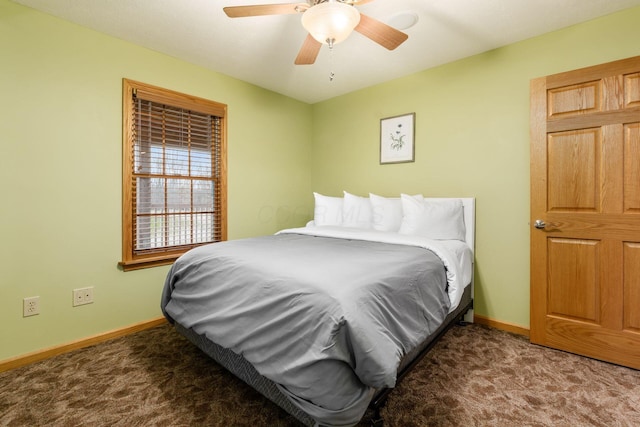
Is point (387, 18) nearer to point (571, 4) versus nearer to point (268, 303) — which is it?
point (571, 4)

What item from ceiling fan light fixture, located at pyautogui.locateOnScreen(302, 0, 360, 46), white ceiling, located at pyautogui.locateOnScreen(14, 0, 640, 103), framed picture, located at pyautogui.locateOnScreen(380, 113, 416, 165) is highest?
white ceiling, located at pyautogui.locateOnScreen(14, 0, 640, 103)

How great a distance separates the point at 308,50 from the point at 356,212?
1.62 metres

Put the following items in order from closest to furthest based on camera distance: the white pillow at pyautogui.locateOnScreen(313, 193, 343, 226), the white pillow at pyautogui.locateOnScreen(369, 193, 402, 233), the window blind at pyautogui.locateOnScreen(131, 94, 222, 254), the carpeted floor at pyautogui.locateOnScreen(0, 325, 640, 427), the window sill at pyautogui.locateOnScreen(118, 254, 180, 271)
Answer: the carpeted floor at pyautogui.locateOnScreen(0, 325, 640, 427) < the window sill at pyautogui.locateOnScreen(118, 254, 180, 271) < the window blind at pyautogui.locateOnScreen(131, 94, 222, 254) < the white pillow at pyautogui.locateOnScreen(369, 193, 402, 233) < the white pillow at pyautogui.locateOnScreen(313, 193, 343, 226)

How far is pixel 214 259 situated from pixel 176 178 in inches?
54.2

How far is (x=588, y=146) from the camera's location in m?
2.06

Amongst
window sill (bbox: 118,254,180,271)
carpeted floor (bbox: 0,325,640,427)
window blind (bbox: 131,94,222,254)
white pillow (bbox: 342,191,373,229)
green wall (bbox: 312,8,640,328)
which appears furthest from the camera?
white pillow (bbox: 342,191,373,229)

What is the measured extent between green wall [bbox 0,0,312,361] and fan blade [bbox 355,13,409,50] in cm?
187

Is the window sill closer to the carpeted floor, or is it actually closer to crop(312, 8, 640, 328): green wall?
the carpeted floor

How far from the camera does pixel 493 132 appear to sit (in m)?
2.61

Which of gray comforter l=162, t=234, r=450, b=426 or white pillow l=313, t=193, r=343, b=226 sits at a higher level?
white pillow l=313, t=193, r=343, b=226

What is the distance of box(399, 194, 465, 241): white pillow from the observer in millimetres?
2516

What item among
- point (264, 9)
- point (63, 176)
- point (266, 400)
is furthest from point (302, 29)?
point (266, 400)

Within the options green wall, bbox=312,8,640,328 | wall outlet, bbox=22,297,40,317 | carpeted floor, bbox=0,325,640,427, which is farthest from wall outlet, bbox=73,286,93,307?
green wall, bbox=312,8,640,328

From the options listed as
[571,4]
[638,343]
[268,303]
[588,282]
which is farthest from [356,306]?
[571,4]
